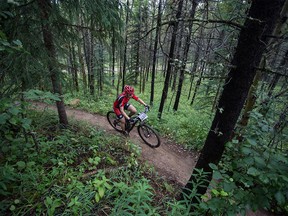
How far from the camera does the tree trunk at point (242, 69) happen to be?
→ 86.7 inches

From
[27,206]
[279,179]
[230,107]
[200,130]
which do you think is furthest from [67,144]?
[200,130]

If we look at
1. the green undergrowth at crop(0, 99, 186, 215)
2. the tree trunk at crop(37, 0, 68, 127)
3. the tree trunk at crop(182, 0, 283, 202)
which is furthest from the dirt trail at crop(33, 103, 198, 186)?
the tree trunk at crop(182, 0, 283, 202)

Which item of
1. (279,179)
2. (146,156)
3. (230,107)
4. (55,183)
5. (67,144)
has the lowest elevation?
(146,156)

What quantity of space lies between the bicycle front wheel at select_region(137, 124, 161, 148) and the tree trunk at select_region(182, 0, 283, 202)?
359 cm

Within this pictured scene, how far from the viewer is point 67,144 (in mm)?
4391

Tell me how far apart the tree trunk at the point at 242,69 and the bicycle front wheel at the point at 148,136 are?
11.8 feet

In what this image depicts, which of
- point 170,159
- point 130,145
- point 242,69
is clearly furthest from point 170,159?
point 242,69

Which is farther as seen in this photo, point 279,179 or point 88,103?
point 88,103

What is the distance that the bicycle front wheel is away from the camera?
6652mm

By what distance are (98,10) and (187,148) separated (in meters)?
6.70

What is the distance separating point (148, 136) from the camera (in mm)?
6832

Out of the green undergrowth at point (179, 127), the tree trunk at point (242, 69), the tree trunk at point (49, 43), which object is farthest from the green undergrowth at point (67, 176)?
the green undergrowth at point (179, 127)

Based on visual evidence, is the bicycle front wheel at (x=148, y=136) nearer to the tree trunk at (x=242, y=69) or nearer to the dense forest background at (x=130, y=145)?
the dense forest background at (x=130, y=145)

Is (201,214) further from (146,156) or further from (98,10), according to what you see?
(98,10)
